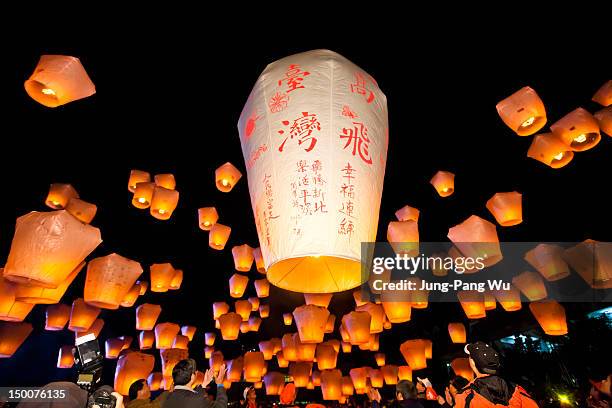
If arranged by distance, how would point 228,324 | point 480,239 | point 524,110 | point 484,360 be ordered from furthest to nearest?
point 228,324 < point 480,239 < point 524,110 < point 484,360

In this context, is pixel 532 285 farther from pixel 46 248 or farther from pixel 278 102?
pixel 46 248

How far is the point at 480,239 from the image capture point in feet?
20.2

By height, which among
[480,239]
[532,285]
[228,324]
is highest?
[480,239]

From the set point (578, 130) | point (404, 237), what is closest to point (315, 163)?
point (404, 237)

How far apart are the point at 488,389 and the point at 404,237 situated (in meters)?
3.49

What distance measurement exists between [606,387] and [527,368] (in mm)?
9353

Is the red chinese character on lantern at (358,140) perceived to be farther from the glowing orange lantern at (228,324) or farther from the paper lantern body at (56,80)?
the glowing orange lantern at (228,324)

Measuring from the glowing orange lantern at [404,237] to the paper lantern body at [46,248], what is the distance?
189 inches

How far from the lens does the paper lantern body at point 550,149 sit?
5615mm

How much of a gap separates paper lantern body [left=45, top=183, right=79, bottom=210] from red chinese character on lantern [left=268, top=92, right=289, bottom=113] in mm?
6810

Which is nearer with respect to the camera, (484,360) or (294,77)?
(484,360)

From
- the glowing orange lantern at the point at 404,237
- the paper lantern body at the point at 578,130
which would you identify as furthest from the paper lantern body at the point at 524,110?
the glowing orange lantern at the point at 404,237

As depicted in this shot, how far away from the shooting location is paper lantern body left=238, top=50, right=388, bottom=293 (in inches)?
111

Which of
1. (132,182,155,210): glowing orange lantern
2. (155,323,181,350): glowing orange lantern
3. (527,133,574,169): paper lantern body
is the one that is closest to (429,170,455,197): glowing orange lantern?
(527,133,574,169): paper lantern body
